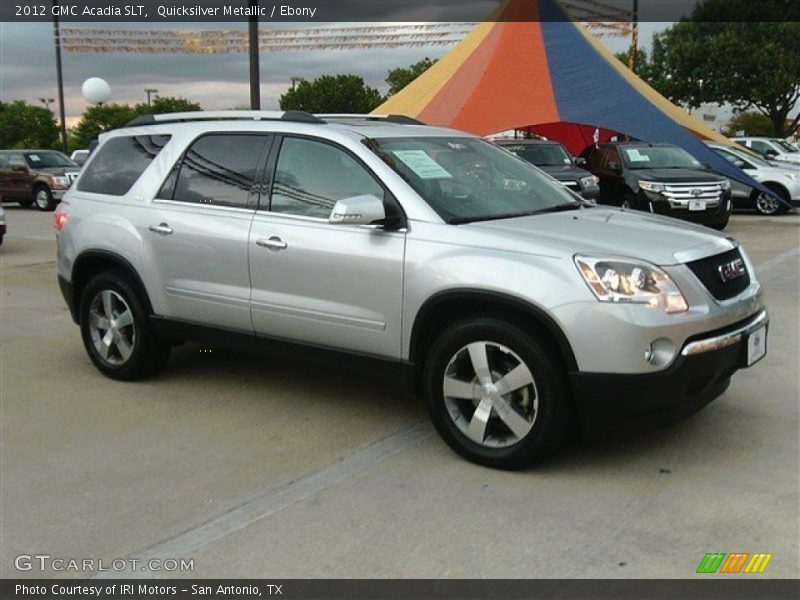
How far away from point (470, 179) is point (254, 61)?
30.4 feet

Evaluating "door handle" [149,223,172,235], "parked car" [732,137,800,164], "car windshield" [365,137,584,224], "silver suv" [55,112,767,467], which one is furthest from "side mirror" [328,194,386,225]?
"parked car" [732,137,800,164]

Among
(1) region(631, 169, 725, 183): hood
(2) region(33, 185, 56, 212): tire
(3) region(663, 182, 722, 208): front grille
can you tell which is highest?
(1) region(631, 169, 725, 183): hood

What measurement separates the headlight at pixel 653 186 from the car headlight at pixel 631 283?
10.9 metres

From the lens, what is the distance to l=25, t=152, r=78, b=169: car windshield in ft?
73.7

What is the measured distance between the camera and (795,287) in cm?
888

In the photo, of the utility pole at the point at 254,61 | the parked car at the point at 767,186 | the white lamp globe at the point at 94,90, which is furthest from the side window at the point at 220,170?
the white lamp globe at the point at 94,90

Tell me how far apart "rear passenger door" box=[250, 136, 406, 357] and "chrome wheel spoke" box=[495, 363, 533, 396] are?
63 centimetres

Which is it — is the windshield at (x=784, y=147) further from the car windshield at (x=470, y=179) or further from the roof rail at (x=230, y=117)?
the roof rail at (x=230, y=117)

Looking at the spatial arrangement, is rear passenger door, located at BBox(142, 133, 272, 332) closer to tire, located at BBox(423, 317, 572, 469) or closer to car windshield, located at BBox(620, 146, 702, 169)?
tire, located at BBox(423, 317, 572, 469)

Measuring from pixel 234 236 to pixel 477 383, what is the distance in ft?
5.74

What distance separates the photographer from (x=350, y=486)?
12.9 ft

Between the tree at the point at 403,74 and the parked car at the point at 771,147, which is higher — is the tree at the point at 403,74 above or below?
above

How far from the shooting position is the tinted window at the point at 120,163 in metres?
5.57

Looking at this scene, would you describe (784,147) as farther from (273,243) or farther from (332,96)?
(332,96)
